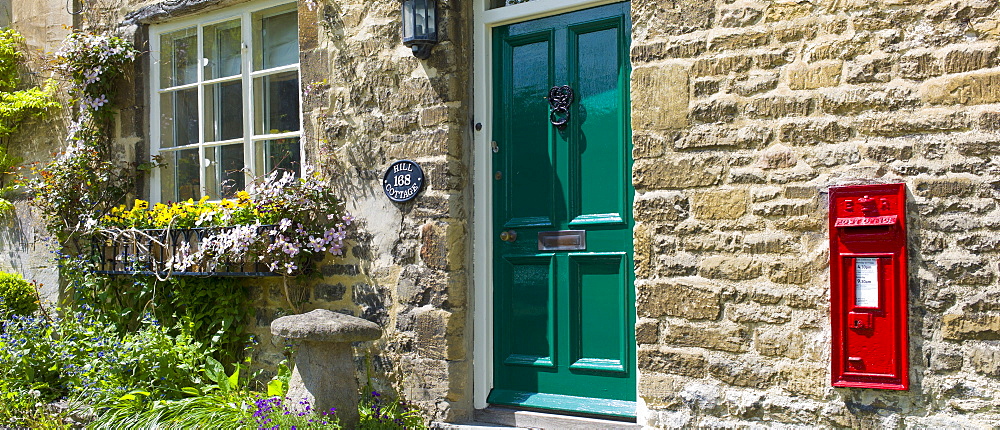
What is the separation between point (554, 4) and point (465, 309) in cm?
169

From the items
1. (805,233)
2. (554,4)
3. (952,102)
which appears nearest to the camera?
(952,102)

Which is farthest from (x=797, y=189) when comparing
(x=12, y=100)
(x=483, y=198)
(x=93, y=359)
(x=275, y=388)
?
(x=12, y=100)

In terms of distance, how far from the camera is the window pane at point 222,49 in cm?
576

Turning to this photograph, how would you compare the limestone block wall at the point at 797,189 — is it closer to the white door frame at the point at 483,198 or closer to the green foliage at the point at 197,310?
the white door frame at the point at 483,198

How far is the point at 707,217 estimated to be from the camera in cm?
376

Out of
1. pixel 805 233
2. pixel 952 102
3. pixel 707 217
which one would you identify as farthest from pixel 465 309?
pixel 952 102

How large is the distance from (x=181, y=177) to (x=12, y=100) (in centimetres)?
169

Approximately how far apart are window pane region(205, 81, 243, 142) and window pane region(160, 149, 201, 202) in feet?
0.76

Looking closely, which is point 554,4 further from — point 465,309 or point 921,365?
point 921,365

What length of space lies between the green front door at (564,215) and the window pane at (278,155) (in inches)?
57.7

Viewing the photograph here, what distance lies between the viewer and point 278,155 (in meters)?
5.48

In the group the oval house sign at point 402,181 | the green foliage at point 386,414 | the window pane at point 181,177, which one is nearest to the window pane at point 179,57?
the window pane at point 181,177

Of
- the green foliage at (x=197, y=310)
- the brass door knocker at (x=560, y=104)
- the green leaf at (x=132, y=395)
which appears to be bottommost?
the green leaf at (x=132, y=395)

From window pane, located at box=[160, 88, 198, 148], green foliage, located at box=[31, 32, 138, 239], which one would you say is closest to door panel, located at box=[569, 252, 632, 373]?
window pane, located at box=[160, 88, 198, 148]
